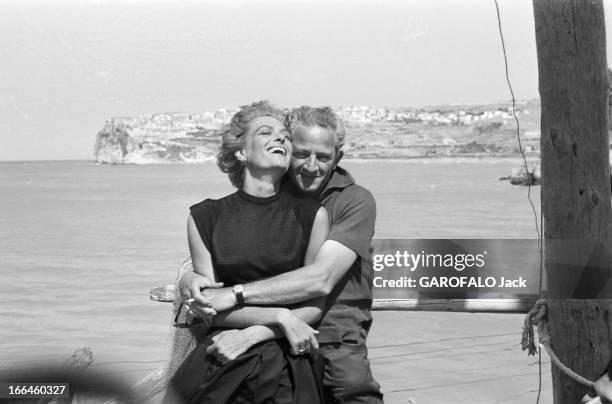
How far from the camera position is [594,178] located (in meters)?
4.30

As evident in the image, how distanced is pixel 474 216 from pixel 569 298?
4248cm

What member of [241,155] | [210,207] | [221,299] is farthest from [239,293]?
[241,155]

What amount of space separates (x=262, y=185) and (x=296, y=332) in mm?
624

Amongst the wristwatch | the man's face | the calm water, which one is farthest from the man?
the calm water

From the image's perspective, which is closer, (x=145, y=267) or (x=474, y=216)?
(x=145, y=267)

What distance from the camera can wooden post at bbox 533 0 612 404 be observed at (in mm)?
Result: 4227

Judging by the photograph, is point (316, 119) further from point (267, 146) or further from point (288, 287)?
point (288, 287)

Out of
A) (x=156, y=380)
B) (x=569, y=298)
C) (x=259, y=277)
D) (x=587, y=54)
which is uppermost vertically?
(x=587, y=54)

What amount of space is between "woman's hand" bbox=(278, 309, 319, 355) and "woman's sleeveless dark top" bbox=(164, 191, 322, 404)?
5cm

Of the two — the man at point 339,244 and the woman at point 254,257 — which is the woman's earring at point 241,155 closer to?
the woman at point 254,257

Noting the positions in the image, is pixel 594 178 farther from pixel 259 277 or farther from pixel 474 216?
pixel 474 216

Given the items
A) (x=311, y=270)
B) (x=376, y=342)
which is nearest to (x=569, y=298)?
(x=311, y=270)

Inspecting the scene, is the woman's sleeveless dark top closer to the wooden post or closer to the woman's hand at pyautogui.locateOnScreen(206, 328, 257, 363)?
the woman's hand at pyautogui.locateOnScreen(206, 328, 257, 363)

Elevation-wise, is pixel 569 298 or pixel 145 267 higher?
pixel 569 298
